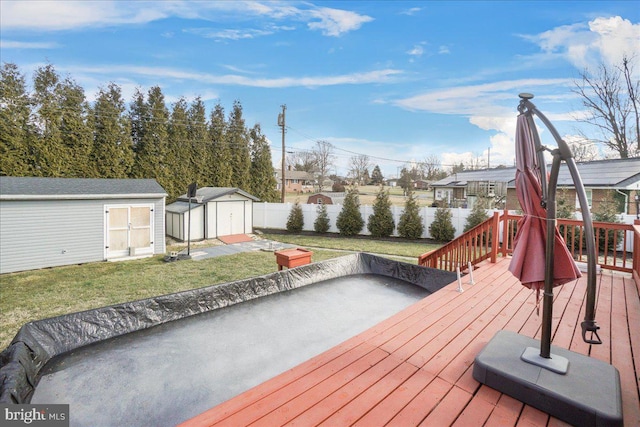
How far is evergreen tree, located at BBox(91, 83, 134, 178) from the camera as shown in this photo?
1291 centimetres

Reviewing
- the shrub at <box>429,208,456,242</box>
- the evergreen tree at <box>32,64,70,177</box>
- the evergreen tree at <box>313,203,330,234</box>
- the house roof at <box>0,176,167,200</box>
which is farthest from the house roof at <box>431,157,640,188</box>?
the evergreen tree at <box>32,64,70,177</box>

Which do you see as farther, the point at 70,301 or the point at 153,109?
the point at 153,109

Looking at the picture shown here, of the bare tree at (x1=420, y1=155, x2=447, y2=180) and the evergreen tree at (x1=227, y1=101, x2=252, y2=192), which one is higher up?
the bare tree at (x1=420, y1=155, x2=447, y2=180)

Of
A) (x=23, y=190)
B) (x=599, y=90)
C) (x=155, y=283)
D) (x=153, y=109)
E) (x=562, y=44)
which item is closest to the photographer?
(x=155, y=283)

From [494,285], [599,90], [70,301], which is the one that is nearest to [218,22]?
[70,301]

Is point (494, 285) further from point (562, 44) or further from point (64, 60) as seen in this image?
point (64, 60)

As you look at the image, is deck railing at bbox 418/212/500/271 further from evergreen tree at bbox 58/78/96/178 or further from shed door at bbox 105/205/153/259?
evergreen tree at bbox 58/78/96/178

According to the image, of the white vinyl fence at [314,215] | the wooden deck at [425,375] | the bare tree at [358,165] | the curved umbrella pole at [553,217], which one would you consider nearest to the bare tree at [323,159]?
the bare tree at [358,165]

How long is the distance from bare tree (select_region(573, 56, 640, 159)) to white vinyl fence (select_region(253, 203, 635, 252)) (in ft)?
31.9

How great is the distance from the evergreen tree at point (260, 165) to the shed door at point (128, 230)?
28.4ft

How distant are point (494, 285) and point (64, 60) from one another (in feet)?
52.9

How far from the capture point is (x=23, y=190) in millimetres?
8031

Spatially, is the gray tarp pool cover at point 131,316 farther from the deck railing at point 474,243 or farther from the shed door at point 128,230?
the shed door at point 128,230

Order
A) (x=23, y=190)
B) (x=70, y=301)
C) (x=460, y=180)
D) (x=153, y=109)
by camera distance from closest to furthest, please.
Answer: (x=70, y=301) → (x=23, y=190) → (x=153, y=109) → (x=460, y=180)
